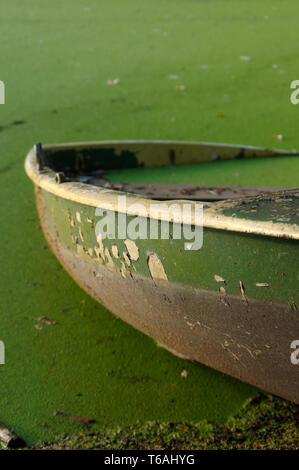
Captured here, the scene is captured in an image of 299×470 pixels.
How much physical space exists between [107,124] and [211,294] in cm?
192

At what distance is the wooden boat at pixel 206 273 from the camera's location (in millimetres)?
1170

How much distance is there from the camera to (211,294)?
1322 mm

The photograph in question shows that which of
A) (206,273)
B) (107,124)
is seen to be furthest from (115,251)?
(107,124)

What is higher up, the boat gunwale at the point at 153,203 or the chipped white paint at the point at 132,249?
the boat gunwale at the point at 153,203

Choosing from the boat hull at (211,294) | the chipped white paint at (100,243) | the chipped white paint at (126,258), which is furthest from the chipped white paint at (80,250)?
the chipped white paint at (126,258)

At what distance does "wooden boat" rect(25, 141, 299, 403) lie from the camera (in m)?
1.17

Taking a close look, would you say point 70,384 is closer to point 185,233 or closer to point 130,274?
point 130,274

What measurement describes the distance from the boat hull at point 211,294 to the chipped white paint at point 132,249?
1 centimetres

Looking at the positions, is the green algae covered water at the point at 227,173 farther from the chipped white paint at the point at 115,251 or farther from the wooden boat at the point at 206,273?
the chipped white paint at the point at 115,251

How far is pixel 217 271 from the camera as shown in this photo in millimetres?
1271

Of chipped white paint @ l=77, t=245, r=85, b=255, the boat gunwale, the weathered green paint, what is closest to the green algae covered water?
the boat gunwale

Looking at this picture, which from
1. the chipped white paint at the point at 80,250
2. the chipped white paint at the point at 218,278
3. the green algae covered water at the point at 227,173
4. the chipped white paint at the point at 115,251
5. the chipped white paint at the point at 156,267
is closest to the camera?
the chipped white paint at the point at 218,278

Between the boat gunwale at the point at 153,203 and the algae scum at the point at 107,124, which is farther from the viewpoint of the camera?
the algae scum at the point at 107,124

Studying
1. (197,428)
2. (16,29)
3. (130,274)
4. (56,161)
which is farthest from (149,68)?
(197,428)
